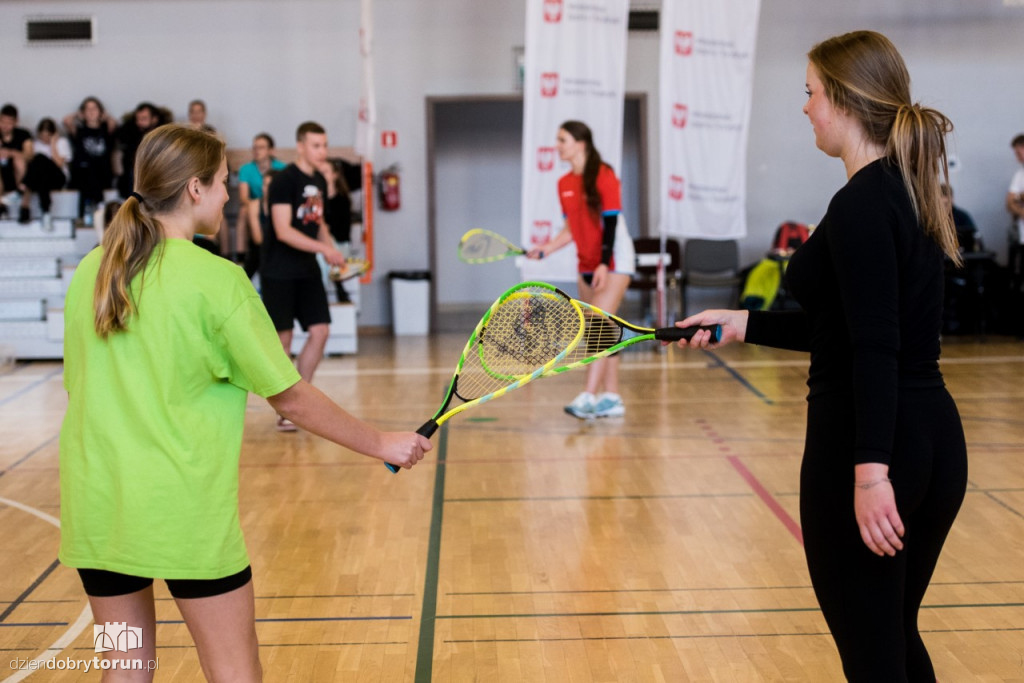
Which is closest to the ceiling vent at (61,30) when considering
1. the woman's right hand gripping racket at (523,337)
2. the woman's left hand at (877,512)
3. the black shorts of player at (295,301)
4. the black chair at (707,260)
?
the black chair at (707,260)

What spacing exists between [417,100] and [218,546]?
11.8 m

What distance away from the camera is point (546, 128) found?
9.96m

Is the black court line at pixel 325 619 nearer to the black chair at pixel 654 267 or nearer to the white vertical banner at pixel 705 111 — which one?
the white vertical banner at pixel 705 111

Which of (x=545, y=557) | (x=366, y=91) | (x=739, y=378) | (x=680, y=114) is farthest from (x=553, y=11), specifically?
(x=545, y=557)

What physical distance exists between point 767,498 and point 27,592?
3.33m

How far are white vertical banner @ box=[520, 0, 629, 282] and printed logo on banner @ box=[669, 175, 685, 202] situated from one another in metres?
0.53

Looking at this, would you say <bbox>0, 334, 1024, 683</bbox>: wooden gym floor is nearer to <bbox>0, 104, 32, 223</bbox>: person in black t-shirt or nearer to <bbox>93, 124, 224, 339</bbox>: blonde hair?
<bbox>93, 124, 224, 339</bbox>: blonde hair

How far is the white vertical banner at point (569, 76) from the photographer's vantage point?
9.91m

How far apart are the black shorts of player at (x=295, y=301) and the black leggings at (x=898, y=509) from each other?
5.04 metres

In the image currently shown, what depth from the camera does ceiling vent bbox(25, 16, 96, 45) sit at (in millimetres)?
13172

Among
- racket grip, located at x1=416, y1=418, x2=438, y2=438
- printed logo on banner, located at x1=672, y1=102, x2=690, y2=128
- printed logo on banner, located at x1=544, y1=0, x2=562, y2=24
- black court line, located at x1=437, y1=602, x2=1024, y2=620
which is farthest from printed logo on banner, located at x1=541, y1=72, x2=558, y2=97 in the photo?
racket grip, located at x1=416, y1=418, x2=438, y2=438

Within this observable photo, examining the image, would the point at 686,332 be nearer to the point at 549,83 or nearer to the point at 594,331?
the point at 594,331

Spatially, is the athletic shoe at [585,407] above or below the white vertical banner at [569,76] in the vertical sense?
below

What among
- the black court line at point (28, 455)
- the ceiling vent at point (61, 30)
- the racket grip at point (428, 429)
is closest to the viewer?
the racket grip at point (428, 429)
